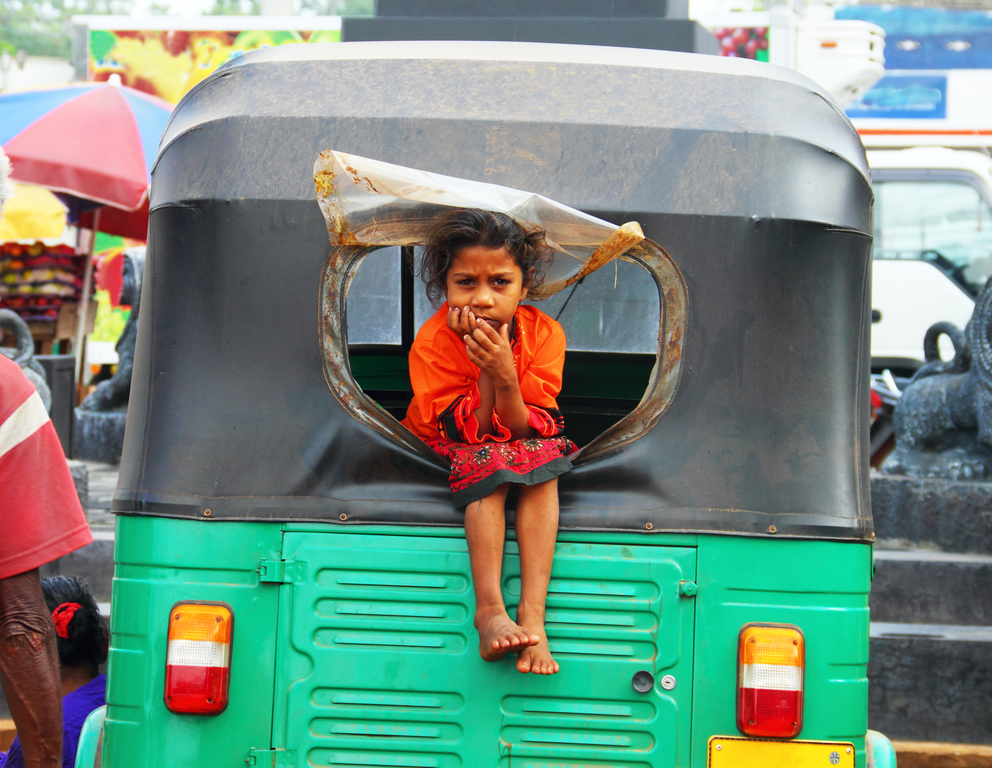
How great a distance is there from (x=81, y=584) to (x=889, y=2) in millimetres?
17906

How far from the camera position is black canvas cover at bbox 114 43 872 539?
7.71 feet

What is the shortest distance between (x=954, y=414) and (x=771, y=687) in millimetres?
4783

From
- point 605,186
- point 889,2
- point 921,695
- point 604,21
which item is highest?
point 889,2

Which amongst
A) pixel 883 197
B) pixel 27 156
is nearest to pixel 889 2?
pixel 883 197

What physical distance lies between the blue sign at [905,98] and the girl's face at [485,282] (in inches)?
585

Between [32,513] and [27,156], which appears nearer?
[32,513]

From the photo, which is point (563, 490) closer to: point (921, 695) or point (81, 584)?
point (81, 584)

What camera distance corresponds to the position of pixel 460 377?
2.46 meters

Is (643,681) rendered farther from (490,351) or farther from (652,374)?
(490,351)

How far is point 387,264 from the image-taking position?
3.42 metres

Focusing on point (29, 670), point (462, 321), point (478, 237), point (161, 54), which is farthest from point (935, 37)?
point (29, 670)

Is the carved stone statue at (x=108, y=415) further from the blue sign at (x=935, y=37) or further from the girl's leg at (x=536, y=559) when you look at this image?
the blue sign at (x=935, y=37)

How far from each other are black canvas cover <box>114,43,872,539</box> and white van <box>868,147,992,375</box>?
1090 cm

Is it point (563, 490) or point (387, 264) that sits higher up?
point (387, 264)
